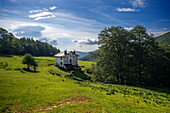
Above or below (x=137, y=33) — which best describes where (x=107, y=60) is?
below

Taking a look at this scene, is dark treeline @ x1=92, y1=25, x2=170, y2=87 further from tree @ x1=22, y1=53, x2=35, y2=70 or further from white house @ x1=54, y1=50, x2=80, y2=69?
white house @ x1=54, y1=50, x2=80, y2=69

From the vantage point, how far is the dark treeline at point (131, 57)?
3186 centimetres

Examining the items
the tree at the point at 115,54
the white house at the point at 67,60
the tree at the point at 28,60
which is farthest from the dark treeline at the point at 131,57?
→ the white house at the point at 67,60

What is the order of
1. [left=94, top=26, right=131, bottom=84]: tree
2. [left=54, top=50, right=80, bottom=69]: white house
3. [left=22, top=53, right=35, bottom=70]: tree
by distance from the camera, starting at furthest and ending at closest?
[left=54, top=50, right=80, bottom=69]: white house → [left=22, top=53, right=35, bottom=70]: tree → [left=94, top=26, right=131, bottom=84]: tree

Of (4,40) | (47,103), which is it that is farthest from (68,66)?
(4,40)

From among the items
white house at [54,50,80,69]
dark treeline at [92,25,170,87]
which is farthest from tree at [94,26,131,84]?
white house at [54,50,80,69]

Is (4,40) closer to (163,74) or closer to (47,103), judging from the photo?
(47,103)

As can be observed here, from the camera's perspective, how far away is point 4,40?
7869 cm

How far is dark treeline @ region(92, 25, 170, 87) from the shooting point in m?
31.9

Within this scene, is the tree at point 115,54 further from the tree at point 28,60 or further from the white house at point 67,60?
the white house at point 67,60

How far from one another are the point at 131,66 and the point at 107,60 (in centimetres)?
855

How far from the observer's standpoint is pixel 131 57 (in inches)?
1288

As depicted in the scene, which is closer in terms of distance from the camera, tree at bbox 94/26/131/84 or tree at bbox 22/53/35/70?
tree at bbox 94/26/131/84

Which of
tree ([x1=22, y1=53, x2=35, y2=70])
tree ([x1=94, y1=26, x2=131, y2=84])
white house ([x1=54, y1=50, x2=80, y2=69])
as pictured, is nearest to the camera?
tree ([x1=94, y1=26, x2=131, y2=84])
